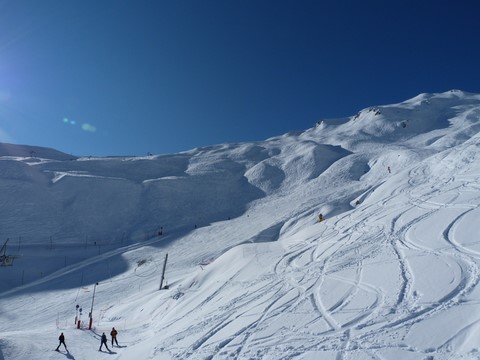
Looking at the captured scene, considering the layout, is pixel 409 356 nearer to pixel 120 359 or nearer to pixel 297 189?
pixel 120 359

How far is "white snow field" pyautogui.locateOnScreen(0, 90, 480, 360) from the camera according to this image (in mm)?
11352

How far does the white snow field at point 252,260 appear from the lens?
11352mm

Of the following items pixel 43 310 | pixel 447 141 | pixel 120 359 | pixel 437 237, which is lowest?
pixel 43 310

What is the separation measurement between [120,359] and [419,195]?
23557mm

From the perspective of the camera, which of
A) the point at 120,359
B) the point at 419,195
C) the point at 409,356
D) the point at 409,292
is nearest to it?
the point at 409,356

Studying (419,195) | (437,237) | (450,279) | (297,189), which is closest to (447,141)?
(297,189)

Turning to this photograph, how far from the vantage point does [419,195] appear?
27.4m

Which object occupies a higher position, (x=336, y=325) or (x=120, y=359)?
(x=336, y=325)

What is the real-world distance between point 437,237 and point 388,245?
2.35 m

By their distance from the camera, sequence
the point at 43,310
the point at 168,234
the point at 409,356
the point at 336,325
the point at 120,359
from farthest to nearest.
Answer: the point at 168,234 → the point at 43,310 → the point at 120,359 → the point at 336,325 → the point at 409,356

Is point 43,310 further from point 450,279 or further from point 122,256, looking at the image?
point 450,279

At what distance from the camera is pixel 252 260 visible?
25.1 m

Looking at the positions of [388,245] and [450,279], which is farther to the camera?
[388,245]

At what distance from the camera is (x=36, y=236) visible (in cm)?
5269
